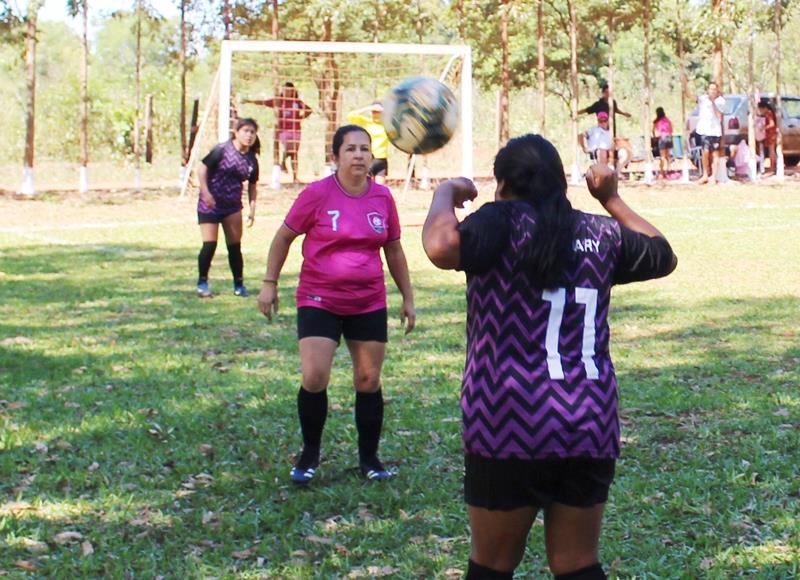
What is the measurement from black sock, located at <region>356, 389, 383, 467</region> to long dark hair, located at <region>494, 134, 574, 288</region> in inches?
116

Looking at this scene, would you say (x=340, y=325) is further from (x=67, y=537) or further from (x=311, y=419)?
(x=67, y=537)

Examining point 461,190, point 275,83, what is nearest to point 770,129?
point 275,83

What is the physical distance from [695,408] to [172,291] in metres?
7.02

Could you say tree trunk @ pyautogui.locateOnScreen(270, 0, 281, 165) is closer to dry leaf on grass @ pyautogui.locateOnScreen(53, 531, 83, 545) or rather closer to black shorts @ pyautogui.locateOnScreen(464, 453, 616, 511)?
dry leaf on grass @ pyautogui.locateOnScreen(53, 531, 83, 545)

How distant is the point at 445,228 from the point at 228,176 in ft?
29.9

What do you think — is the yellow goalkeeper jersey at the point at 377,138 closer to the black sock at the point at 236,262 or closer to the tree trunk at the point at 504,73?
the black sock at the point at 236,262

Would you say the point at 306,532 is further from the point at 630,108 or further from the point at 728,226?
the point at 630,108

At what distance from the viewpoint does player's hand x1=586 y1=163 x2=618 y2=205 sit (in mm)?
4035

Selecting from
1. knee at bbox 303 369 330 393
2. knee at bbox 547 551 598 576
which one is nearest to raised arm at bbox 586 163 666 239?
knee at bbox 547 551 598 576

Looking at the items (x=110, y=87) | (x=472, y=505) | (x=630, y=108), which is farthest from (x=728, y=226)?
(x=630, y=108)

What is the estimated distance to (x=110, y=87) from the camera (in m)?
41.2

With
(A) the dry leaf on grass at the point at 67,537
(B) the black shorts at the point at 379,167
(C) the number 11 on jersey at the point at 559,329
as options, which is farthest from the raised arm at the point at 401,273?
(B) the black shorts at the point at 379,167

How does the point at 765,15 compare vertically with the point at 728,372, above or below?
above

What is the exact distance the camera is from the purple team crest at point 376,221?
6.53 meters
